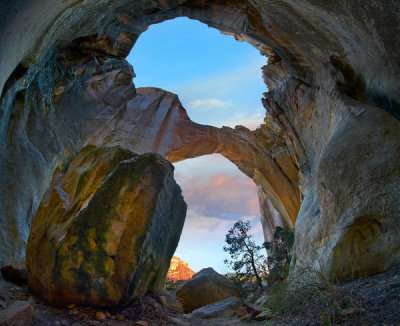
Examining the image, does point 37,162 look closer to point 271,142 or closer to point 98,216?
point 98,216

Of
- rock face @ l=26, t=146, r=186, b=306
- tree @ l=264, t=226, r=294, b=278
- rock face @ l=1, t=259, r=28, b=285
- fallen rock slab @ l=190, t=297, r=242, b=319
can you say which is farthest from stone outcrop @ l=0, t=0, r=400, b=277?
tree @ l=264, t=226, r=294, b=278

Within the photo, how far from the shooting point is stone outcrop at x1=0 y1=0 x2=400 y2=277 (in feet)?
17.7

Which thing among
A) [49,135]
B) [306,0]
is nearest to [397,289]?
[306,0]

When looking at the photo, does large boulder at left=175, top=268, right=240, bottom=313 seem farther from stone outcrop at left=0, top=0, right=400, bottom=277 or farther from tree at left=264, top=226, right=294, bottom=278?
tree at left=264, top=226, right=294, bottom=278

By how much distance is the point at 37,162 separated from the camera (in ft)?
28.7

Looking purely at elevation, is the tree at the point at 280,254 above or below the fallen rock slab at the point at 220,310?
above

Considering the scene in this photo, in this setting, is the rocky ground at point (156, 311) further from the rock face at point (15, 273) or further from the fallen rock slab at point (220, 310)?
the fallen rock slab at point (220, 310)

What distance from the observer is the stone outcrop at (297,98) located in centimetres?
539

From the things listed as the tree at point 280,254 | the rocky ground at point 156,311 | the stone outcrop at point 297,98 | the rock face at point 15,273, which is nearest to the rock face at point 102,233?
the rocky ground at point 156,311

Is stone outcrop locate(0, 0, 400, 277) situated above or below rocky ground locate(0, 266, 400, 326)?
above

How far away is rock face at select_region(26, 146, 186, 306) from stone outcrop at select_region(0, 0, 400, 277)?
2.14 metres

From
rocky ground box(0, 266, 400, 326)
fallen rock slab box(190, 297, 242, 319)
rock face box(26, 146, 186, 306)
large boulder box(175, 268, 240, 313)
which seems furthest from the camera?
large boulder box(175, 268, 240, 313)

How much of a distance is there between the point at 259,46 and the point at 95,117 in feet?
30.3

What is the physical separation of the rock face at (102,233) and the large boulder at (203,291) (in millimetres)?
5066
